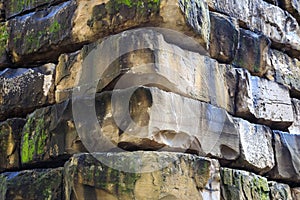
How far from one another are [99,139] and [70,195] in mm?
275

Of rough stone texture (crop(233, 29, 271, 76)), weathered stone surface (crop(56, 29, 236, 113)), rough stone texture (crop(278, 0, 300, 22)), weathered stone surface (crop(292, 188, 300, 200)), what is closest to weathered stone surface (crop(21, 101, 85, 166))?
weathered stone surface (crop(56, 29, 236, 113))

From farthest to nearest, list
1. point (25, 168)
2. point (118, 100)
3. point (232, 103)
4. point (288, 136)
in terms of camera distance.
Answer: point (288, 136), point (232, 103), point (25, 168), point (118, 100)

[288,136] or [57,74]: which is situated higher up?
[57,74]

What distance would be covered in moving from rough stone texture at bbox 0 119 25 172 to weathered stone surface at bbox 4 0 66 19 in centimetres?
65

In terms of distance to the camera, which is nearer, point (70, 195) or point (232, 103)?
point (70, 195)

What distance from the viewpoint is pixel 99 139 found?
2.39m

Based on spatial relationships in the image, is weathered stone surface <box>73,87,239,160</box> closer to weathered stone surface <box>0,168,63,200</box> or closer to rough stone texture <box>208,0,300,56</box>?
weathered stone surface <box>0,168,63,200</box>

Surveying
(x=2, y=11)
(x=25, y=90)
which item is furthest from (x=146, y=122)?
(x=2, y=11)

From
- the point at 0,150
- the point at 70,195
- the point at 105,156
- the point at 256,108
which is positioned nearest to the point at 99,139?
the point at 105,156

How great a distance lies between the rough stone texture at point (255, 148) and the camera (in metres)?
2.83

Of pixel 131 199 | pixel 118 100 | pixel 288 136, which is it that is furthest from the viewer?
pixel 288 136

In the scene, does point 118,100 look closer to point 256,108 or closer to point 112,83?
point 112,83

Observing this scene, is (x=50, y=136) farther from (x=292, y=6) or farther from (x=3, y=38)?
(x=292, y=6)

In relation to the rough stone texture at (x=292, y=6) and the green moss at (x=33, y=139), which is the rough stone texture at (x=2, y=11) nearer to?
the green moss at (x=33, y=139)
